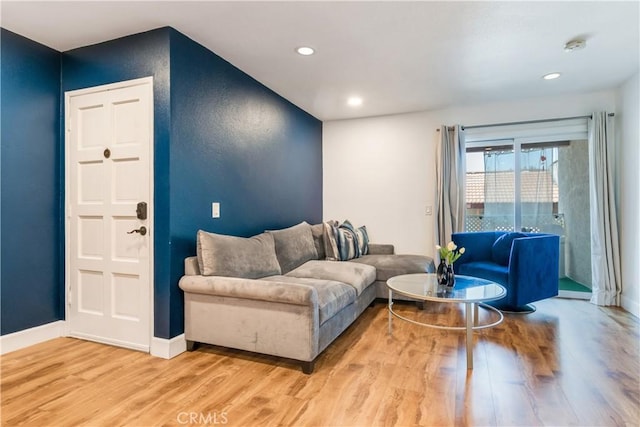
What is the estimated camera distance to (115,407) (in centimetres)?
180

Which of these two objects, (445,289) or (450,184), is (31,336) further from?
(450,184)

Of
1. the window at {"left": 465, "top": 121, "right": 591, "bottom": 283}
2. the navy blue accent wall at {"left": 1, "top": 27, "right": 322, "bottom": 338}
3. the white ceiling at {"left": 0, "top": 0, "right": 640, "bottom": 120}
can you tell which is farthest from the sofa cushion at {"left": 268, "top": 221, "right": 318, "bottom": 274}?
the window at {"left": 465, "top": 121, "right": 591, "bottom": 283}

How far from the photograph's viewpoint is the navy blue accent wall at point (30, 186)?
8.15 feet

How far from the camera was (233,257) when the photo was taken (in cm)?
257

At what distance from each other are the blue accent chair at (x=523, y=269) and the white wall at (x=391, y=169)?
0.94 m

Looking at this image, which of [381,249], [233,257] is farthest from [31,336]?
[381,249]

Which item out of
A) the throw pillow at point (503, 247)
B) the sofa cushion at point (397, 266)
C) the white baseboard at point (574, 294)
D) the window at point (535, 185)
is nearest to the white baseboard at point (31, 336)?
the sofa cushion at point (397, 266)

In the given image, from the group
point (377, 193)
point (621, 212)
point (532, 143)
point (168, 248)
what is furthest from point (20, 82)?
point (621, 212)

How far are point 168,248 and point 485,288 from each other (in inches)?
98.0

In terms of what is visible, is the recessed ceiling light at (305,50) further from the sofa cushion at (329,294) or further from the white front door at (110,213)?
the sofa cushion at (329,294)

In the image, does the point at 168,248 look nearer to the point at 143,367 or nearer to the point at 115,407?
the point at 143,367

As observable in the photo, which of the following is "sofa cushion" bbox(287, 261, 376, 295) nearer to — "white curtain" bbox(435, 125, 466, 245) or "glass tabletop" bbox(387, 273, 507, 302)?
"glass tabletop" bbox(387, 273, 507, 302)

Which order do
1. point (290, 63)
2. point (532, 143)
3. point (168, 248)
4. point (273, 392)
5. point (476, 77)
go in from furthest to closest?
point (532, 143) → point (476, 77) → point (290, 63) → point (168, 248) → point (273, 392)

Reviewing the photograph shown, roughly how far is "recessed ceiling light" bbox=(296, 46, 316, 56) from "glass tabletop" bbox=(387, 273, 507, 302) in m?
2.10
